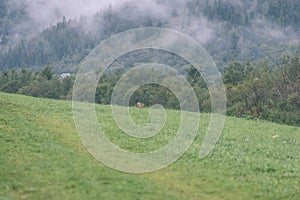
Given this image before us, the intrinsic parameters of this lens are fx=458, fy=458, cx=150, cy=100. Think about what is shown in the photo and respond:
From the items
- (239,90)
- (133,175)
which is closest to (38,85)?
(239,90)

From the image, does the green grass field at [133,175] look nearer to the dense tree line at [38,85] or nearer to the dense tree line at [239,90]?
the dense tree line at [239,90]

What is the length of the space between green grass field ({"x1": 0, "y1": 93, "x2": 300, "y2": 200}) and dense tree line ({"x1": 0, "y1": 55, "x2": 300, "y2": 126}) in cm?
2407

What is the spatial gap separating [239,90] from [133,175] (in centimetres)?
5505

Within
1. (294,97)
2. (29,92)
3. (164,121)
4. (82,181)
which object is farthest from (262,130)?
(29,92)

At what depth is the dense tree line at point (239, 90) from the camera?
187 feet

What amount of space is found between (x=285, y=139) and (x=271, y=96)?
35861 millimetres

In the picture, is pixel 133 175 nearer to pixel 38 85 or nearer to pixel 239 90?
pixel 239 90

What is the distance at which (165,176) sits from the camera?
15336mm

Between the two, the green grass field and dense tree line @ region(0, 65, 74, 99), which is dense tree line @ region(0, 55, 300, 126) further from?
the green grass field

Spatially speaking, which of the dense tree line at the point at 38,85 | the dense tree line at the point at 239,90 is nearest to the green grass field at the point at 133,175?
the dense tree line at the point at 239,90

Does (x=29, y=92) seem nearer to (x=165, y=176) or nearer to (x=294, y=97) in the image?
(x=294, y=97)

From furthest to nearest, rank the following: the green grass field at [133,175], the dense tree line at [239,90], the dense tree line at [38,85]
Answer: the dense tree line at [38,85]
the dense tree line at [239,90]
the green grass field at [133,175]

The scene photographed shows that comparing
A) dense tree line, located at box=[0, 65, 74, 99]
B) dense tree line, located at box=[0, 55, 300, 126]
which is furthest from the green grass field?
dense tree line, located at box=[0, 65, 74, 99]

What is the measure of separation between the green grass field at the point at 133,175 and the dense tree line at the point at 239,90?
24069 millimetres
